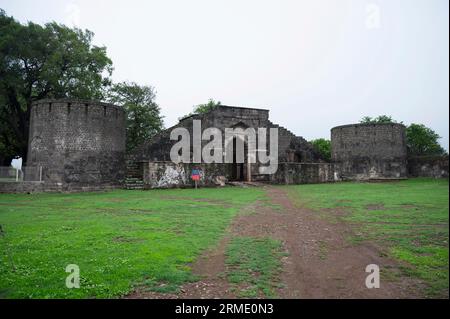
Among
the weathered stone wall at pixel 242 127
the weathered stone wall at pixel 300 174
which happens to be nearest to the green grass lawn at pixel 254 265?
the weathered stone wall at pixel 242 127

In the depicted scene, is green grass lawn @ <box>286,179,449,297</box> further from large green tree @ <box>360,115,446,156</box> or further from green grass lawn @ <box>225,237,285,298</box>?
large green tree @ <box>360,115,446,156</box>

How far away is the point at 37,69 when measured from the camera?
907 inches

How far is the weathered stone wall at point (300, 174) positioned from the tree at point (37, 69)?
50.1 ft

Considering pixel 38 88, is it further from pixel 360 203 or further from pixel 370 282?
pixel 370 282

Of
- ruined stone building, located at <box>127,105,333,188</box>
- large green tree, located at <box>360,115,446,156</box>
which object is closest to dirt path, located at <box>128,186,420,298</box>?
ruined stone building, located at <box>127,105,333,188</box>

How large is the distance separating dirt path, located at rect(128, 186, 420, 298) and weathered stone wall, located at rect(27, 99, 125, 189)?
1401 cm

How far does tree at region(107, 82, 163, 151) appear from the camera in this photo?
3681 centimetres

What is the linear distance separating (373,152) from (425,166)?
4326 millimetres

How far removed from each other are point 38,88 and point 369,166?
26.9 m

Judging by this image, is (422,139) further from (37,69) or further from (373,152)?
(37,69)

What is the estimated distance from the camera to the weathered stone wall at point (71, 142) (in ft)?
63.1

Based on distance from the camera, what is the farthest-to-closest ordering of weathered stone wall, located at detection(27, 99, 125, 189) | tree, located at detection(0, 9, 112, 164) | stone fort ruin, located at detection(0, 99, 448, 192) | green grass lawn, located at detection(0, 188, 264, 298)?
1. tree, located at detection(0, 9, 112, 164)
2. stone fort ruin, located at detection(0, 99, 448, 192)
3. weathered stone wall, located at detection(27, 99, 125, 189)
4. green grass lawn, located at detection(0, 188, 264, 298)

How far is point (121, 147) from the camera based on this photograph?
21672 millimetres

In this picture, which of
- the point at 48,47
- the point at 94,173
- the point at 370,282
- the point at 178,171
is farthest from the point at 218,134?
the point at 370,282
